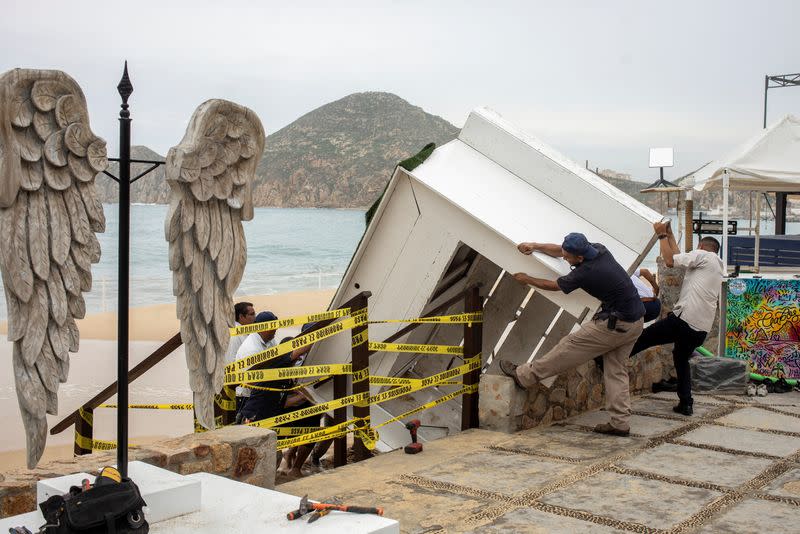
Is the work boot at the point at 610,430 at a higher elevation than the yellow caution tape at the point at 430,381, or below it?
below

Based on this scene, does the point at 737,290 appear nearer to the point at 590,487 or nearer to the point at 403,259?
the point at 403,259

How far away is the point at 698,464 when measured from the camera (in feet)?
23.0

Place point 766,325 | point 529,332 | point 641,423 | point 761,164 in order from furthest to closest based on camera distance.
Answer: point 761,164 → point 766,325 → point 529,332 → point 641,423

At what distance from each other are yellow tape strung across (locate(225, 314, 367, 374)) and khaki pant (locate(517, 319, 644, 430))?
5.39 feet

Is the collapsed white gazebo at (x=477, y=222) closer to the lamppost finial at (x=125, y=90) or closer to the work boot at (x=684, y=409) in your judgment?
the work boot at (x=684, y=409)

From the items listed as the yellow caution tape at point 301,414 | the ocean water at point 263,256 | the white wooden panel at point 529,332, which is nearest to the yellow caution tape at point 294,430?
the yellow caution tape at point 301,414

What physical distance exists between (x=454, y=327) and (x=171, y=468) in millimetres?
5298

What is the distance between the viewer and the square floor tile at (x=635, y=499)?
5680 millimetres

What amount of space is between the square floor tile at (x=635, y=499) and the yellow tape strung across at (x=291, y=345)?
7.29 ft

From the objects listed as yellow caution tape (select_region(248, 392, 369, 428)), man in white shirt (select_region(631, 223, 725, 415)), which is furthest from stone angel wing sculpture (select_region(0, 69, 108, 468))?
man in white shirt (select_region(631, 223, 725, 415))

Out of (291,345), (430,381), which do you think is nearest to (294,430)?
(291,345)

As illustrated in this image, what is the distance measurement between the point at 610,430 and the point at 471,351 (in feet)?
4.68

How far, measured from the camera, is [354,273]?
8648 millimetres

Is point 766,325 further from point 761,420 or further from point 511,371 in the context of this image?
point 511,371
